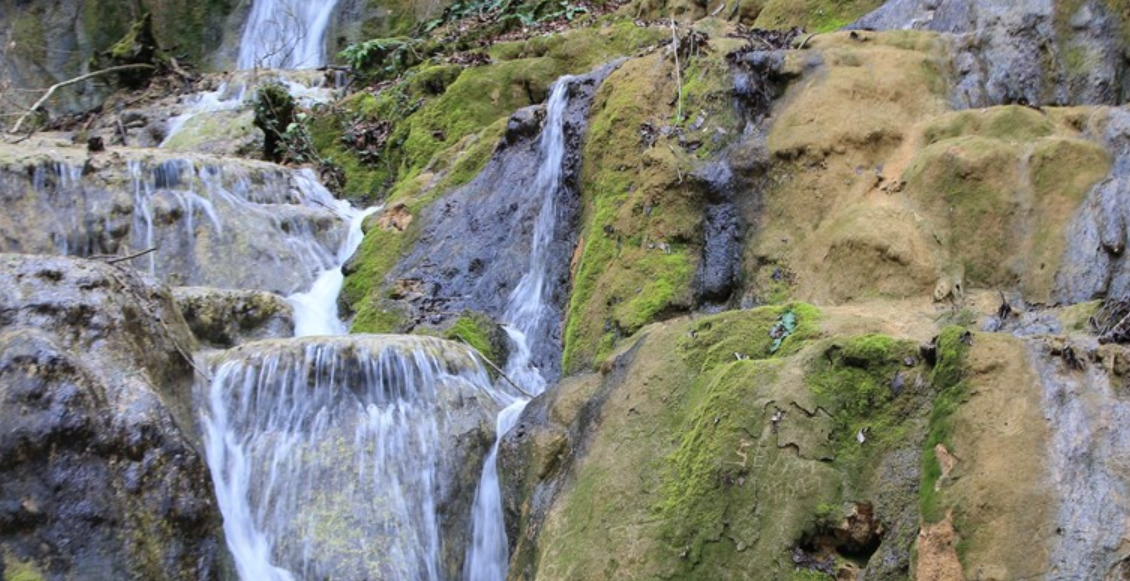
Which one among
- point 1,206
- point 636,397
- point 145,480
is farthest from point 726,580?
point 1,206

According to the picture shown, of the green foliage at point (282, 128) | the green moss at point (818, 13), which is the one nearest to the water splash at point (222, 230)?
the green foliage at point (282, 128)

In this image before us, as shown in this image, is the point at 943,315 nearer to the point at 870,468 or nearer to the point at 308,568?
the point at 870,468

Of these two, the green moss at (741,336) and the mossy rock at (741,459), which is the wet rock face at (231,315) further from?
the green moss at (741,336)

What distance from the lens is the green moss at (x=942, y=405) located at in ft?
11.9

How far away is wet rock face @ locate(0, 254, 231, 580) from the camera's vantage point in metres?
4.83

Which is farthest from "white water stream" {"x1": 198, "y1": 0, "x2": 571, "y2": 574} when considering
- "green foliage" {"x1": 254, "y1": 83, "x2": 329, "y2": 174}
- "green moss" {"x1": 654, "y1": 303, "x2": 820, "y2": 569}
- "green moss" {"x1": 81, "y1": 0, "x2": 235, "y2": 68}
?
"green moss" {"x1": 81, "y1": 0, "x2": 235, "y2": 68}

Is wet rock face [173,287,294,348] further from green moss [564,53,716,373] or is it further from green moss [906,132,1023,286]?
green moss [906,132,1023,286]

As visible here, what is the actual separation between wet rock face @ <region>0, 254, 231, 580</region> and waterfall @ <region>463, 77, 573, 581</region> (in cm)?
151

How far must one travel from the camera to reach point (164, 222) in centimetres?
977

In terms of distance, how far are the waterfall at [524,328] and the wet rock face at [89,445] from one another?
151 cm

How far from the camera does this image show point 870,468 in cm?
394

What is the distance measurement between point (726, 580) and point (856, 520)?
58cm

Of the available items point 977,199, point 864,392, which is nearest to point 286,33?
point 977,199

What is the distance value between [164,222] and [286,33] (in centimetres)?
876
